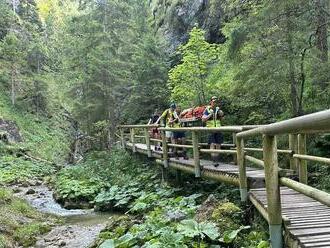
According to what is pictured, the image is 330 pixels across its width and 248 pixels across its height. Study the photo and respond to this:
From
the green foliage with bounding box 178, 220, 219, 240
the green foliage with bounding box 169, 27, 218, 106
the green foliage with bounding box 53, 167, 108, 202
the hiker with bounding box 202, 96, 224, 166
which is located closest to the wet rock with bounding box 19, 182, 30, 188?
the green foliage with bounding box 53, 167, 108, 202

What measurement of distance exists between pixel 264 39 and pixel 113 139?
617 inches

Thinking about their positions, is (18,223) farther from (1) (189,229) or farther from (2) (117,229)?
(1) (189,229)

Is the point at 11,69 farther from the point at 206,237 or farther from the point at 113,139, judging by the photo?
the point at 206,237

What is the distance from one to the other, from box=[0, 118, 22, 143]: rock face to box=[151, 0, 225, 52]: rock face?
1248 centimetres

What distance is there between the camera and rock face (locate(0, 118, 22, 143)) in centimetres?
2843

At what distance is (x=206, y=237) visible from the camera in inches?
236

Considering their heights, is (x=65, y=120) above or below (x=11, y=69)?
below

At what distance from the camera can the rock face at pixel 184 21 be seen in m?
24.9

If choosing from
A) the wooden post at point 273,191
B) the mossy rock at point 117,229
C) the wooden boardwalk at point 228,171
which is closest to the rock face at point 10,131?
the wooden boardwalk at point 228,171

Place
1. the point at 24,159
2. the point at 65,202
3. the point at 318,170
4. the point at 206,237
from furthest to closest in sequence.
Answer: the point at 24,159
the point at 65,202
the point at 318,170
the point at 206,237

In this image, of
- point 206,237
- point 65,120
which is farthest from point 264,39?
point 65,120

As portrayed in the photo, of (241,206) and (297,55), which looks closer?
(241,206)

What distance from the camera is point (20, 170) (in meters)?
23.3

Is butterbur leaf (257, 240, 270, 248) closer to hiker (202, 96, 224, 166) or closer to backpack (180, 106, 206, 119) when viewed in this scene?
hiker (202, 96, 224, 166)
